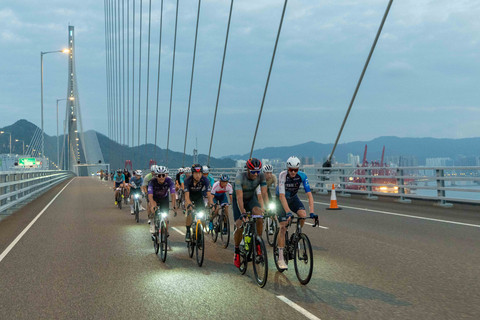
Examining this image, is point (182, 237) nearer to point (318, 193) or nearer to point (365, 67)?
point (365, 67)

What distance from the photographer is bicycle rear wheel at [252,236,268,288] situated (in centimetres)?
667

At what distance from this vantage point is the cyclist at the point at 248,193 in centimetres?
795

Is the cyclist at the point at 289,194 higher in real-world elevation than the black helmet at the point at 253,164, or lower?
lower

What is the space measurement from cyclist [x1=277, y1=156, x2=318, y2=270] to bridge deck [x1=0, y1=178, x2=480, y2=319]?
1.72ft

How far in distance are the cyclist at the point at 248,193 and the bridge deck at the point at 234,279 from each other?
0.55m

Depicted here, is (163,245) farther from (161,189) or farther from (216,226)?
(216,226)

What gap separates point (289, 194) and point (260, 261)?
140 centimetres

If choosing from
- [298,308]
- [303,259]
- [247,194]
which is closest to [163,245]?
[247,194]

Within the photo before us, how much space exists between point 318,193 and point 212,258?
18927 mm

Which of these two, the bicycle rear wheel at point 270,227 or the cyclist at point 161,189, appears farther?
the bicycle rear wheel at point 270,227

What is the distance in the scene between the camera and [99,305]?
234 inches

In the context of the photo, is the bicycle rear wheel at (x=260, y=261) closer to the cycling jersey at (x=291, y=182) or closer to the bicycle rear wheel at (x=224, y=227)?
the cycling jersey at (x=291, y=182)

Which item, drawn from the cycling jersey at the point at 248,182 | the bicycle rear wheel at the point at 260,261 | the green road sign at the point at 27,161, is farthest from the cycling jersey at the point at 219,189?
the green road sign at the point at 27,161

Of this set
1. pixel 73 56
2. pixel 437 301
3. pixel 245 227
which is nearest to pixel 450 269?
pixel 437 301
